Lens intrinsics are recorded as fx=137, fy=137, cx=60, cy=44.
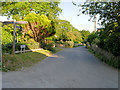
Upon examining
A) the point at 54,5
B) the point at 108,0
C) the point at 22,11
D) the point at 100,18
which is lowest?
the point at 100,18

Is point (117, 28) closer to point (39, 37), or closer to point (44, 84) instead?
point (44, 84)

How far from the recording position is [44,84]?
5453 millimetres

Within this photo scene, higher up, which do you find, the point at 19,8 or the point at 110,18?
the point at 19,8

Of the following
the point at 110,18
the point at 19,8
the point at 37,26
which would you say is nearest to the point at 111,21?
the point at 110,18

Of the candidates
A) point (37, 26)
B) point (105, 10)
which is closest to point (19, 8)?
point (37, 26)

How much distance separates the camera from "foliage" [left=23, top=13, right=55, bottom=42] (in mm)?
21672

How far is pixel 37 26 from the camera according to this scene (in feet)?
71.8

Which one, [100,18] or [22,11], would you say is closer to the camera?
[100,18]

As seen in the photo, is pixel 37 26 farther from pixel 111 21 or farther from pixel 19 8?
pixel 111 21

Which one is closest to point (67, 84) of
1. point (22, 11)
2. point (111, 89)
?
point (111, 89)

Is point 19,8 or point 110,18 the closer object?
point 110,18

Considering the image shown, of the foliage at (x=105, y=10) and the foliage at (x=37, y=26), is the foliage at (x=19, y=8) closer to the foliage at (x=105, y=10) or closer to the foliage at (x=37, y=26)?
the foliage at (x=37, y=26)

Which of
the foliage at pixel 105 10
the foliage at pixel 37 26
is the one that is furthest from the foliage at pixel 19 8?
the foliage at pixel 105 10

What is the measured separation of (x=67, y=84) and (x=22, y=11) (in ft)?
65.3
